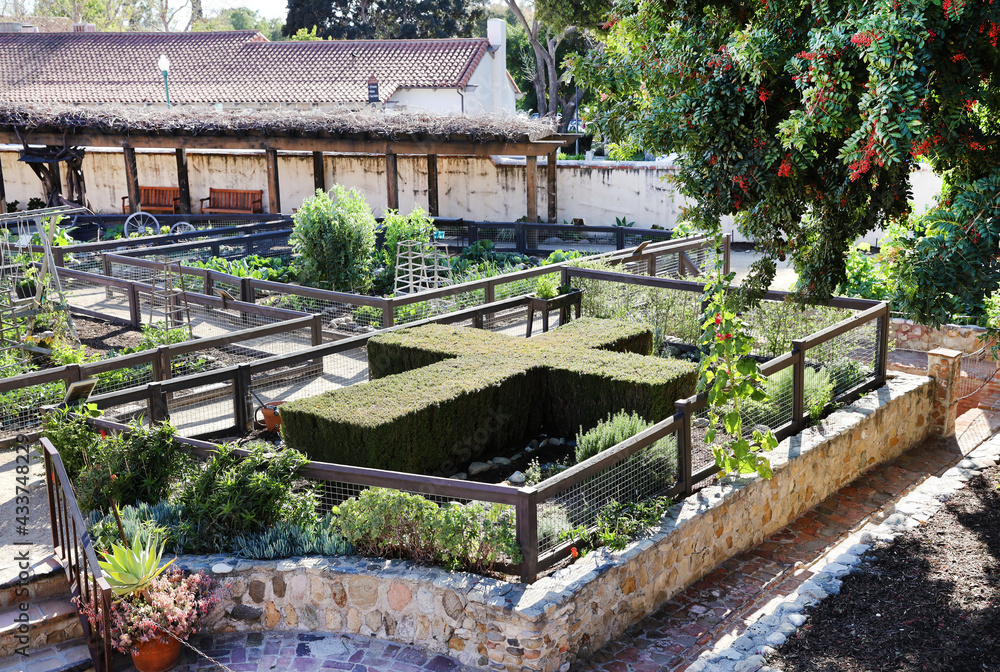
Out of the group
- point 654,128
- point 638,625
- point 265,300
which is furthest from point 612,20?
point 265,300

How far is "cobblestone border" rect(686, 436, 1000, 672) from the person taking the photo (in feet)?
17.5

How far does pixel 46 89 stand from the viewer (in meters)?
32.4

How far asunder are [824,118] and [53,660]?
5704 mm

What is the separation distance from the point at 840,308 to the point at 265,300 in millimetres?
8253

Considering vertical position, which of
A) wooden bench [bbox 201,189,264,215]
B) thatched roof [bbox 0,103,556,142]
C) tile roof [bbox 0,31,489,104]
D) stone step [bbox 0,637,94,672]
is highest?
tile roof [bbox 0,31,489,104]

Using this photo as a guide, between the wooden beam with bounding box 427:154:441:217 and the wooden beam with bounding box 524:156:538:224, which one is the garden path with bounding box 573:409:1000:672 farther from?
the wooden beam with bounding box 427:154:441:217

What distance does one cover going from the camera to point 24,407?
26.3 ft

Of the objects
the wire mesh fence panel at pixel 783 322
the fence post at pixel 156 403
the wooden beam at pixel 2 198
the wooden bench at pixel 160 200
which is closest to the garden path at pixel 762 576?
the wire mesh fence panel at pixel 783 322

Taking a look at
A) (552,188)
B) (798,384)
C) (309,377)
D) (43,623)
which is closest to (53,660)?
(43,623)

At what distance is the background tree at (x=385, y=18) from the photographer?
4769 cm

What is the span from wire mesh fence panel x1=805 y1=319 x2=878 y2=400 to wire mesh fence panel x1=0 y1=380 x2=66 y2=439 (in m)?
7.28

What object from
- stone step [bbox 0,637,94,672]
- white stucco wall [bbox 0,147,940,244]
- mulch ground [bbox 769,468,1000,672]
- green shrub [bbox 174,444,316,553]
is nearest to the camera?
mulch ground [bbox 769,468,1000,672]

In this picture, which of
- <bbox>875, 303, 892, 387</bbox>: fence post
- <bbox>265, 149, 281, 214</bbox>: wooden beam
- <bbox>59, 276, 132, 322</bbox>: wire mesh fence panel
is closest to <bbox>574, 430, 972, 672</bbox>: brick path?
<bbox>875, 303, 892, 387</bbox>: fence post

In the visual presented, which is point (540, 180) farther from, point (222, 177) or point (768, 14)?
point (768, 14)
